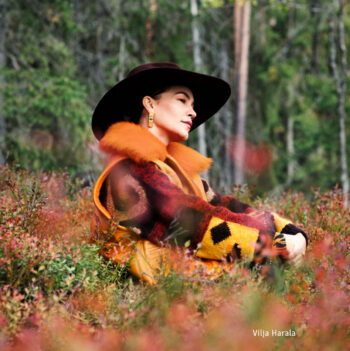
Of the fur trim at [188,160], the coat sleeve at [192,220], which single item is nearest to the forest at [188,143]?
the coat sleeve at [192,220]

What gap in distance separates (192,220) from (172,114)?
997 mm

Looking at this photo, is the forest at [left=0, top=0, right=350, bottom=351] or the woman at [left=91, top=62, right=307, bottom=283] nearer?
the forest at [left=0, top=0, right=350, bottom=351]

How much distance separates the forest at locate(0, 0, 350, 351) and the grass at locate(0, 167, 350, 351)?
0.01 meters

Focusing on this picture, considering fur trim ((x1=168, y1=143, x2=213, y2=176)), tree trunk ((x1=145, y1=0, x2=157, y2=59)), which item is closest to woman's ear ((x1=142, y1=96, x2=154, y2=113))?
fur trim ((x1=168, y1=143, x2=213, y2=176))

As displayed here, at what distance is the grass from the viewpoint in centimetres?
190

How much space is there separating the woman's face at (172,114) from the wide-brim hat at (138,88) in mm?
98

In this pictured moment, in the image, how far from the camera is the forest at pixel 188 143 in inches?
82.2

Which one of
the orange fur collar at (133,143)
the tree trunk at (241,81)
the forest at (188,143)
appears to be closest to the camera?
the forest at (188,143)

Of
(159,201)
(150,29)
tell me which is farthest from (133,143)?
(150,29)

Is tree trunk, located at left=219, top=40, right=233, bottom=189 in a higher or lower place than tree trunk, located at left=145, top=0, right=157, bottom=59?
lower

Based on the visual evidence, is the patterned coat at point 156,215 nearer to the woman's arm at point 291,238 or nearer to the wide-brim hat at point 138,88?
the woman's arm at point 291,238

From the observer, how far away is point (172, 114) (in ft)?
10.8

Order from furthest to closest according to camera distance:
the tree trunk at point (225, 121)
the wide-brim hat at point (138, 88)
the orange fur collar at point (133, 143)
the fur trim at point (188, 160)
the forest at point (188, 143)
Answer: the tree trunk at point (225, 121), the fur trim at point (188, 160), the wide-brim hat at point (138, 88), the orange fur collar at point (133, 143), the forest at point (188, 143)

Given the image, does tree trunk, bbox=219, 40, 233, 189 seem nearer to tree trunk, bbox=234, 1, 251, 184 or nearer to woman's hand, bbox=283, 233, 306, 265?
tree trunk, bbox=234, 1, 251, 184
